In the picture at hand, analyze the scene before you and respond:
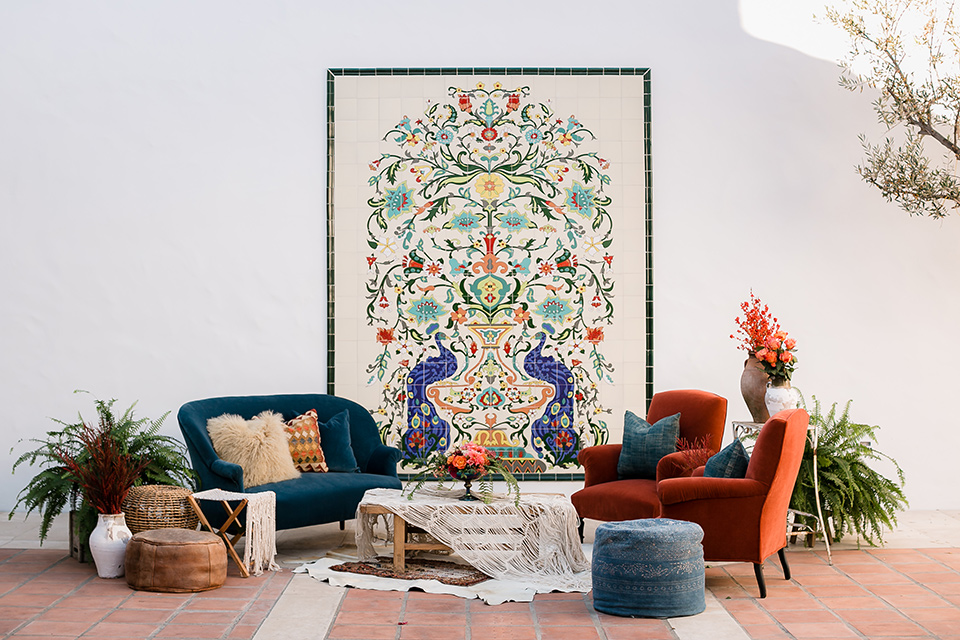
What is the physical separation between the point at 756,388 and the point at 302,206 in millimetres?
3305

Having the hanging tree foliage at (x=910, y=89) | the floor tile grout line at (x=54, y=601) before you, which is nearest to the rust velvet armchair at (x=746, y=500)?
the hanging tree foliage at (x=910, y=89)

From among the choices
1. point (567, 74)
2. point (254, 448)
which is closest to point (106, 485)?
point (254, 448)

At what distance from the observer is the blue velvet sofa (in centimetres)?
499

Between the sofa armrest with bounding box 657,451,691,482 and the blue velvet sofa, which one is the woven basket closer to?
the blue velvet sofa

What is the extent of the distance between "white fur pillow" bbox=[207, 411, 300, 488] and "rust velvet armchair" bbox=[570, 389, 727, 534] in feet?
5.66

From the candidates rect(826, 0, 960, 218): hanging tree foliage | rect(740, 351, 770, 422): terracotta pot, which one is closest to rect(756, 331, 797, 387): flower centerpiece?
rect(740, 351, 770, 422): terracotta pot

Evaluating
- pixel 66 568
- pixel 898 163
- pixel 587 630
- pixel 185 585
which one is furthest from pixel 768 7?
pixel 66 568

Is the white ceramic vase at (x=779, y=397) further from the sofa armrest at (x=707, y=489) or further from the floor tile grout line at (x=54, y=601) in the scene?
the floor tile grout line at (x=54, y=601)

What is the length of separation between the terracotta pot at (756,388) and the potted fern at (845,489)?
0.96 ft

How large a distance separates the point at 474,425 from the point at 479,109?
7.32 feet

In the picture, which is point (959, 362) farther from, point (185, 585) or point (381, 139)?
point (185, 585)

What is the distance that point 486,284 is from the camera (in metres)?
6.36

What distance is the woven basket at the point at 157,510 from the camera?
4816mm

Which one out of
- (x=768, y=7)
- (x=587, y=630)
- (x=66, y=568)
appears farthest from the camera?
(x=768, y=7)
